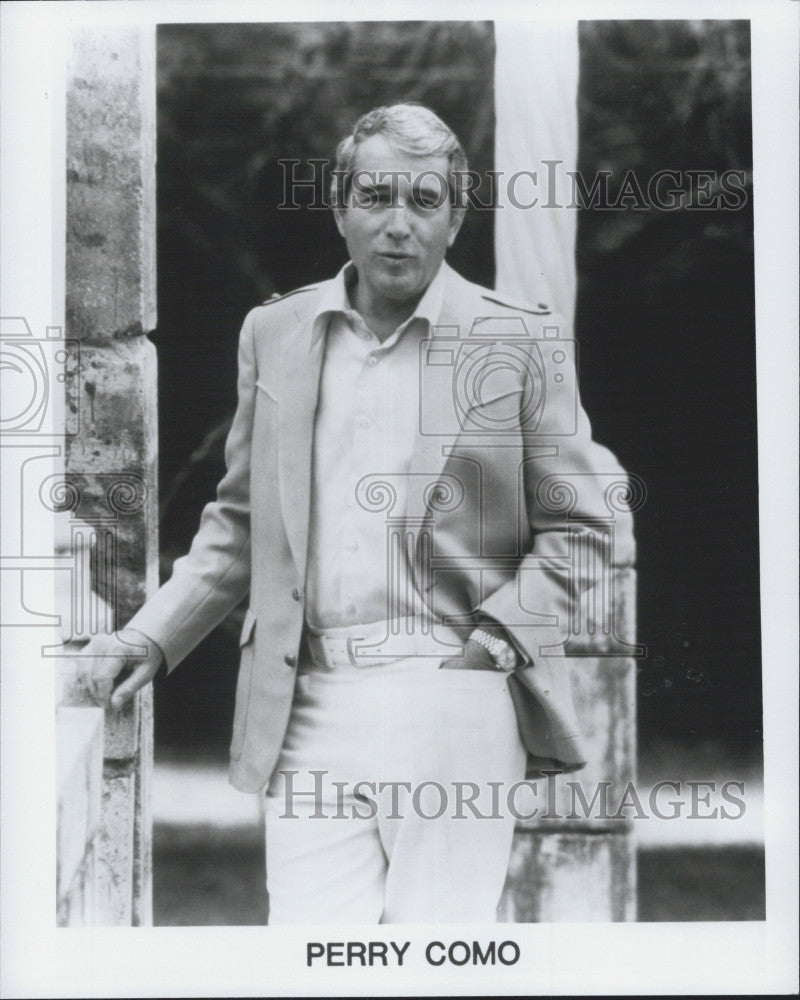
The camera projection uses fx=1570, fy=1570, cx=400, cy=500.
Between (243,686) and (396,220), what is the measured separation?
1.63m

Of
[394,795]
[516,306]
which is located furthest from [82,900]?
[516,306]

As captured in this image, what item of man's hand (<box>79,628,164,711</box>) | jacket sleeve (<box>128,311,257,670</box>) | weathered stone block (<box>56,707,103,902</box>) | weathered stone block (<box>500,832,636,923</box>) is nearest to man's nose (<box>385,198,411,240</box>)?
jacket sleeve (<box>128,311,257,670</box>)

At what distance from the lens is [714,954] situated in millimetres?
5281

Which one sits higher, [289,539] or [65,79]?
[65,79]

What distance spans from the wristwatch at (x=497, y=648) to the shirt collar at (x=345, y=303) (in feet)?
3.40

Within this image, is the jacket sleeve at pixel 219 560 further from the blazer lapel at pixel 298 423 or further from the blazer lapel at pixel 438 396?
the blazer lapel at pixel 438 396

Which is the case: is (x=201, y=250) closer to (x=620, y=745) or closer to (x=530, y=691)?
(x=530, y=691)

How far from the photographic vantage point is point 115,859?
17.5 ft

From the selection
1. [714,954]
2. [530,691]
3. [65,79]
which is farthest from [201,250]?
[714,954]

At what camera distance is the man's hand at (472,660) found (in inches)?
202

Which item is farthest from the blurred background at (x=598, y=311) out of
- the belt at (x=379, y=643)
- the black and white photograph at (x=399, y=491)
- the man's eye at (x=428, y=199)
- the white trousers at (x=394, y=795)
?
the belt at (x=379, y=643)

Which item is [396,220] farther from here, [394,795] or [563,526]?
[394,795]

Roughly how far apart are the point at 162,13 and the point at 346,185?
85 centimetres

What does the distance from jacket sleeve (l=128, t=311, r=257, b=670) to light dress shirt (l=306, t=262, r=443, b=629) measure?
233mm
